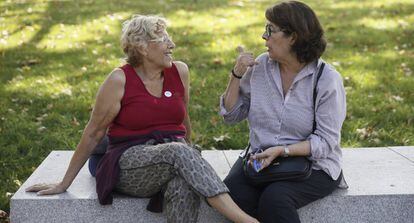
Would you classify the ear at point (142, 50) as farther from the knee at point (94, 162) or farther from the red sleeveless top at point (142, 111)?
the knee at point (94, 162)

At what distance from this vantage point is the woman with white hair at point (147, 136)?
347 centimetres

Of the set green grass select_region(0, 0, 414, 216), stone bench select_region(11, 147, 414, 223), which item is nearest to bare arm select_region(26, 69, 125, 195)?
stone bench select_region(11, 147, 414, 223)

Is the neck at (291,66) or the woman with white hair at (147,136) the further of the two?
the neck at (291,66)

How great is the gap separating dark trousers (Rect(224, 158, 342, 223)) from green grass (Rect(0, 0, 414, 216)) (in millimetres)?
1623

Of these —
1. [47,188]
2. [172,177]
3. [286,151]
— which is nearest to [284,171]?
[286,151]

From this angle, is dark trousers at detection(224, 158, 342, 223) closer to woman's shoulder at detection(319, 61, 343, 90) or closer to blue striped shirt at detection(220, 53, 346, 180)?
blue striped shirt at detection(220, 53, 346, 180)

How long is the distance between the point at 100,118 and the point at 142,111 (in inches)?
8.9

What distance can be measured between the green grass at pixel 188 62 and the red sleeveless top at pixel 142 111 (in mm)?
1177

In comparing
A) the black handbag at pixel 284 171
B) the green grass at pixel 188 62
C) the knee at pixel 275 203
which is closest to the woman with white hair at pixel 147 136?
the knee at pixel 275 203

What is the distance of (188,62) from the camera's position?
790 centimetres

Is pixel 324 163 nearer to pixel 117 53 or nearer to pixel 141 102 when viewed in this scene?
pixel 141 102

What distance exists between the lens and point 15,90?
692 centimetres

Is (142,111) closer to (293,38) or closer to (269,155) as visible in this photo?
(269,155)

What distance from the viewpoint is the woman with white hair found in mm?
3471
